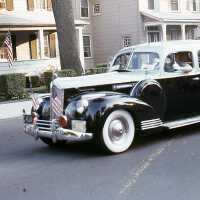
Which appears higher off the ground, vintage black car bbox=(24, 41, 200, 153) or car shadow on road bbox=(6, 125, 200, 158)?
vintage black car bbox=(24, 41, 200, 153)

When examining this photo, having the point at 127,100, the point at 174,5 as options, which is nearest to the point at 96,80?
the point at 127,100

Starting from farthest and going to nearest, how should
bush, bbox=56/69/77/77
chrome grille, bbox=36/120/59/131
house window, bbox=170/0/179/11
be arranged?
house window, bbox=170/0/179/11, bush, bbox=56/69/77/77, chrome grille, bbox=36/120/59/131

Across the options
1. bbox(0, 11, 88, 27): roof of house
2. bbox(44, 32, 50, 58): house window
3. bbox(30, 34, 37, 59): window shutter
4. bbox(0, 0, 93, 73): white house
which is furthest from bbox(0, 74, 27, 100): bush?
bbox(44, 32, 50, 58): house window

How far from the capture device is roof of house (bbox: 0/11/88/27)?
30.0 meters

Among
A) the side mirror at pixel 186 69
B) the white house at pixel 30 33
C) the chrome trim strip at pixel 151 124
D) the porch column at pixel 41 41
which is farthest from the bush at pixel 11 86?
the porch column at pixel 41 41

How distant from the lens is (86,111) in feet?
27.4

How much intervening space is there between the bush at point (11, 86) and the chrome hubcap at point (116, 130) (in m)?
11.8

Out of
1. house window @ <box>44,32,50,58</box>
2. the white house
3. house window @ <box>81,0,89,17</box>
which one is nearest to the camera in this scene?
the white house

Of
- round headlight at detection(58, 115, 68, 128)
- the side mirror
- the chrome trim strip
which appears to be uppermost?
the side mirror

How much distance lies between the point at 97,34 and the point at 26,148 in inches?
1207

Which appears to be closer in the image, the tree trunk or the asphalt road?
the asphalt road

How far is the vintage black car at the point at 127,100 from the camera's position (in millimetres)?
8383

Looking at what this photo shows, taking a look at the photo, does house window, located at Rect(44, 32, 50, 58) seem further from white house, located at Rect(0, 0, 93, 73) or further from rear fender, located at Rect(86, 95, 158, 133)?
rear fender, located at Rect(86, 95, 158, 133)

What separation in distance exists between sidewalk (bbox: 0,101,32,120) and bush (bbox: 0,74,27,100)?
3.81 feet
